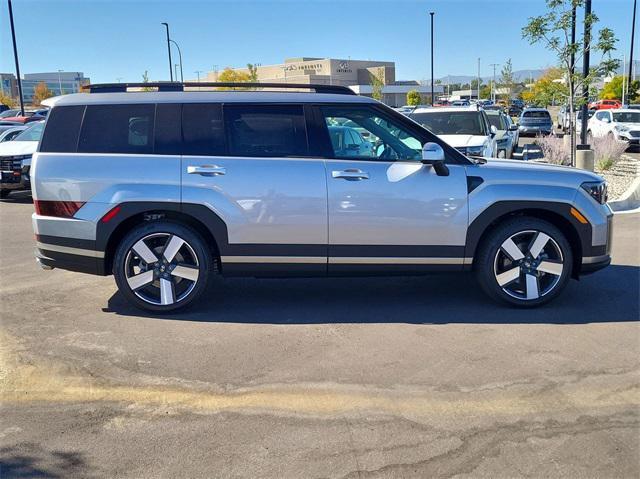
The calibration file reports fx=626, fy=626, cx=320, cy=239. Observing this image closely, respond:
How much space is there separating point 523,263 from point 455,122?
Result: 27.3ft

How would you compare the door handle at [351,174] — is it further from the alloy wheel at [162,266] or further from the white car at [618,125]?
the white car at [618,125]

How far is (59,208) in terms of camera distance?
5.56 m

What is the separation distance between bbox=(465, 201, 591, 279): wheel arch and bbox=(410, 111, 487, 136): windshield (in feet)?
25.2

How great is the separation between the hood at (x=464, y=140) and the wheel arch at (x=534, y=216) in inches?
248

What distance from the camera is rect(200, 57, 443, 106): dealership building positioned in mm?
93688

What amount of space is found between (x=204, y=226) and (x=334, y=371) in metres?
1.98

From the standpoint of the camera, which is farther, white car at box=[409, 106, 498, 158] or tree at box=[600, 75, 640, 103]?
tree at box=[600, 75, 640, 103]

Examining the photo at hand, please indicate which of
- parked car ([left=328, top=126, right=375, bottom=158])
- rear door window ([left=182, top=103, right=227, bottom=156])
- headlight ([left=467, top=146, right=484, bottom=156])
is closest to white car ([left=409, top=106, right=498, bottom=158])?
headlight ([left=467, top=146, right=484, bottom=156])

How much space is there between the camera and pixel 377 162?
556 cm

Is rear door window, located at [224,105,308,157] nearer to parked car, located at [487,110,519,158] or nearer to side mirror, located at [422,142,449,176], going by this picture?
side mirror, located at [422,142,449,176]

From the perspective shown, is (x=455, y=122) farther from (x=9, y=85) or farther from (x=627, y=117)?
(x=9, y=85)

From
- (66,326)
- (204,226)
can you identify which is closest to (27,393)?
(66,326)

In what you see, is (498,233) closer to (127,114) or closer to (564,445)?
(564,445)

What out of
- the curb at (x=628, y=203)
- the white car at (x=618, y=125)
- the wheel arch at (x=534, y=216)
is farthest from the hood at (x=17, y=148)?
the white car at (x=618, y=125)
